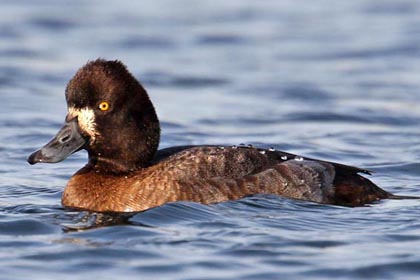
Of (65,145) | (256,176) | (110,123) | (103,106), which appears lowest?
(256,176)

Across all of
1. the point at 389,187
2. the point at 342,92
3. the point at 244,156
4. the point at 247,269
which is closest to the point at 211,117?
the point at 342,92

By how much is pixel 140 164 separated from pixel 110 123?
395mm

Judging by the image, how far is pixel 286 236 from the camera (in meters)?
8.88

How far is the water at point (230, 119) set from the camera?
27.6 feet

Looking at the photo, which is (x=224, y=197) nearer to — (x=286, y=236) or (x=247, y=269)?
(x=286, y=236)

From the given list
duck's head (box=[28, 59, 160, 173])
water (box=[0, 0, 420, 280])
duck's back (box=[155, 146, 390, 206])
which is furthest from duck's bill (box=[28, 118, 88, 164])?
duck's back (box=[155, 146, 390, 206])

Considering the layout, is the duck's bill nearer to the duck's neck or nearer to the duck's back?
the duck's neck

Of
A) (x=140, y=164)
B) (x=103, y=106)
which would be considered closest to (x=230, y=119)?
(x=140, y=164)

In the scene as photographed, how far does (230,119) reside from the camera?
14.5 metres

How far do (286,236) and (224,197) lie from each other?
66 centimetres

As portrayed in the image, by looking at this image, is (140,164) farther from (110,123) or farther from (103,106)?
(103,106)

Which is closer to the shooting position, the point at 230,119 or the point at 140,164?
the point at 140,164

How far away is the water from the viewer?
27.6 ft

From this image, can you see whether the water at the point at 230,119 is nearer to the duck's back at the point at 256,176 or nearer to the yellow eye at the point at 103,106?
the duck's back at the point at 256,176
